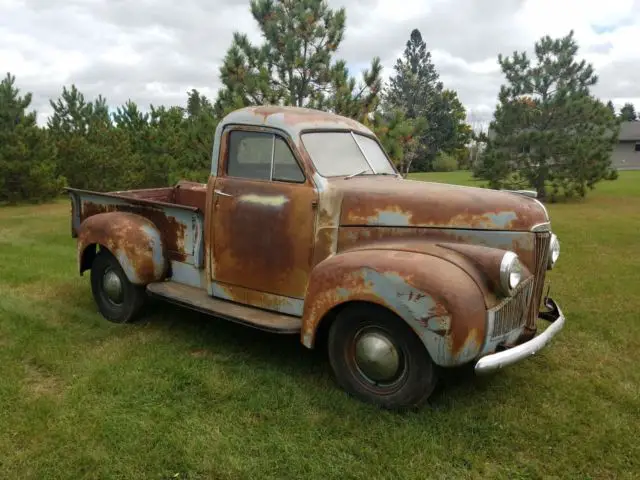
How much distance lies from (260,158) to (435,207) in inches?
57.3

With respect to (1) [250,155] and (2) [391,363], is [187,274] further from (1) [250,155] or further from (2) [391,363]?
(2) [391,363]

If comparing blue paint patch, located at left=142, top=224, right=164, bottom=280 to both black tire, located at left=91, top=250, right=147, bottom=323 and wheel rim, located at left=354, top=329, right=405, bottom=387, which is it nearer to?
black tire, located at left=91, top=250, right=147, bottom=323

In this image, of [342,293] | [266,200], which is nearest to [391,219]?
[342,293]

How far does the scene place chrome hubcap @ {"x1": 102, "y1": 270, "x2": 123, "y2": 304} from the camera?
199 inches

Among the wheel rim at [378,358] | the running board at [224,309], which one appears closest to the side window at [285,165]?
the running board at [224,309]

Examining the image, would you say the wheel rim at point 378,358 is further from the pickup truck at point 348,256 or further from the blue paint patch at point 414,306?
the blue paint patch at point 414,306

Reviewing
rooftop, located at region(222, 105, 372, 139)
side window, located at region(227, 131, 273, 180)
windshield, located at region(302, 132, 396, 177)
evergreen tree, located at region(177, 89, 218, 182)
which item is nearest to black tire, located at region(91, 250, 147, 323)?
side window, located at region(227, 131, 273, 180)

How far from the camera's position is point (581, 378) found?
3986 millimetres

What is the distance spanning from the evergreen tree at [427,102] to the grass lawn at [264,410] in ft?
126

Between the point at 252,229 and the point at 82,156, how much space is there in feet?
49.8

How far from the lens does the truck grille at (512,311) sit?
10.7 feet

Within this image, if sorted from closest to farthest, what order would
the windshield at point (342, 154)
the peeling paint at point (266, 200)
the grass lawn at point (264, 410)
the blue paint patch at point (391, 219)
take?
the grass lawn at point (264, 410) < the blue paint patch at point (391, 219) < the peeling paint at point (266, 200) < the windshield at point (342, 154)

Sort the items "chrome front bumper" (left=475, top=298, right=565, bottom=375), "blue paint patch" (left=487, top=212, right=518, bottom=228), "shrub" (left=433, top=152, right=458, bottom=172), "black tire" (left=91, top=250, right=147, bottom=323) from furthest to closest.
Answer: "shrub" (left=433, top=152, right=458, bottom=172), "black tire" (left=91, top=250, right=147, bottom=323), "blue paint patch" (left=487, top=212, right=518, bottom=228), "chrome front bumper" (left=475, top=298, right=565, bottom=375)

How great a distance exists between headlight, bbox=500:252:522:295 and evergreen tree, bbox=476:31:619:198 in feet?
47.3
